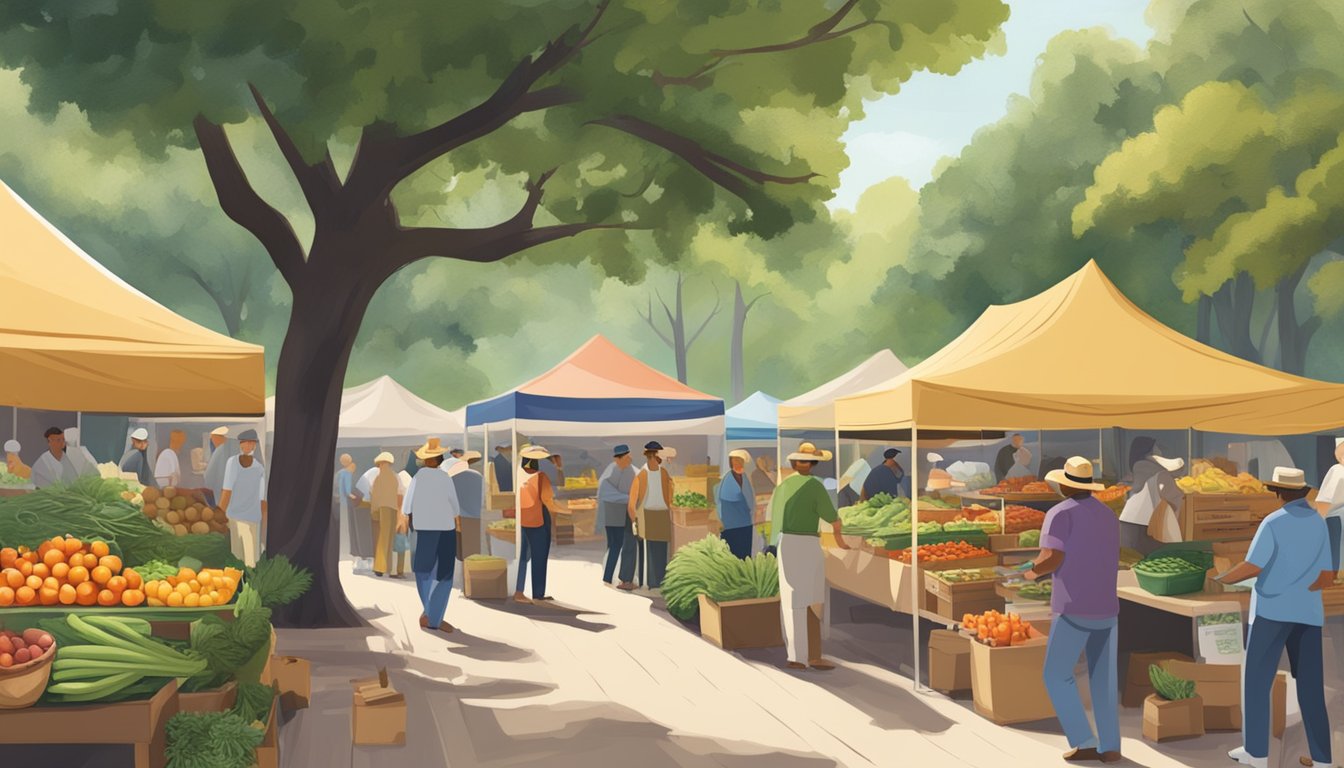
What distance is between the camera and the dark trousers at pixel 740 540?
1460 cm

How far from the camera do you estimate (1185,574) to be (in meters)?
9.40

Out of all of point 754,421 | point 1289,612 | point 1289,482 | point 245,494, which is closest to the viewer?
point 1289,612

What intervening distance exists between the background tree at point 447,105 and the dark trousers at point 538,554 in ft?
8.32

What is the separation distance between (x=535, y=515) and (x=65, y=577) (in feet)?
26.4

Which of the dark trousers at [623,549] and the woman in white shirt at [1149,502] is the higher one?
the woman in white shirt at [1149,502]

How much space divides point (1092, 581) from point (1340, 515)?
659 centimetres

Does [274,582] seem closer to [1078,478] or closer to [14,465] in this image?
[1078,478]

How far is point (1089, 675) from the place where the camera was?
25.6 ft

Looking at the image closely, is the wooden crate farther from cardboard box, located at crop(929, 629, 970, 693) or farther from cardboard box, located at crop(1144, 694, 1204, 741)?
cardboard box, located at crop(1144, 694, 1204, 741)

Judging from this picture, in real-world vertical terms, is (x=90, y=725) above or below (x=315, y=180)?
below

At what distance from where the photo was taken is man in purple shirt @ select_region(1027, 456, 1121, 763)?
7.78 metres

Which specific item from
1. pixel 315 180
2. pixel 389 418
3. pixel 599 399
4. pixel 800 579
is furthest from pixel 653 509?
pixel 389 418

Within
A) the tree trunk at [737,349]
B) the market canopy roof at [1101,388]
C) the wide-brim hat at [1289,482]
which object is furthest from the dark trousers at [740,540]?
the tree trunk at [737,349]

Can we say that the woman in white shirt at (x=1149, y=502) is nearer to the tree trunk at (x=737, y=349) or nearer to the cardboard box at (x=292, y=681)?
the cardboard box at (x=292, y=681)
